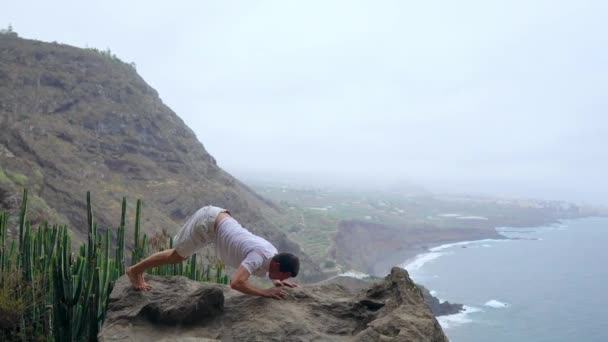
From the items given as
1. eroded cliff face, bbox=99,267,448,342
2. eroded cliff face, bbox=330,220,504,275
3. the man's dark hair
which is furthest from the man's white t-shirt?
eroded cliff face, bbox=330,220,504,275

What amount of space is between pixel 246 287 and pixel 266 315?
30 cm

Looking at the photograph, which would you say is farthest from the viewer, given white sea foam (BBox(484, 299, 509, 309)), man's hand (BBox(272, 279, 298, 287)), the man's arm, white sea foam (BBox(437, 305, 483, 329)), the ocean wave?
the ocean wave

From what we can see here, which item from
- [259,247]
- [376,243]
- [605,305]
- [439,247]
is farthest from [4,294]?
[376,243]

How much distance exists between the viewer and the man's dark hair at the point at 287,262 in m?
4.59

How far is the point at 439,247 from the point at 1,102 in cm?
2816

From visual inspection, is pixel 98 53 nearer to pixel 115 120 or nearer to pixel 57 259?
pixel 115 120

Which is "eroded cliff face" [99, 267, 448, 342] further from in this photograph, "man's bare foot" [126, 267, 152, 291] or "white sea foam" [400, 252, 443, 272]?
"white sea foam" [400, 252, 443, 272]

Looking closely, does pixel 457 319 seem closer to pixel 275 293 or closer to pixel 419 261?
pixel 419 261

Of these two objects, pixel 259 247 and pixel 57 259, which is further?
pixel 57 259

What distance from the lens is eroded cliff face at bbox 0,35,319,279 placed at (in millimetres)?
24641

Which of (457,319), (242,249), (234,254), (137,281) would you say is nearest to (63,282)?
(137,281)

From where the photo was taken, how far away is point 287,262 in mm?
4594

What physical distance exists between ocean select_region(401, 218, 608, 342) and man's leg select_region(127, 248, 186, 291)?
1194 cm

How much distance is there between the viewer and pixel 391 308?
438cm
